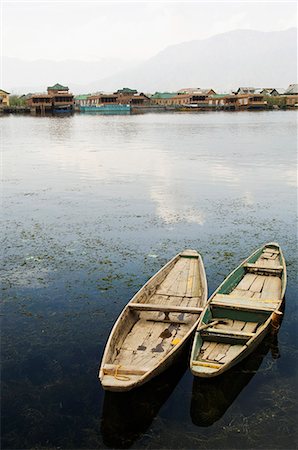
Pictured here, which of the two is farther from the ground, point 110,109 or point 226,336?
point 110,109

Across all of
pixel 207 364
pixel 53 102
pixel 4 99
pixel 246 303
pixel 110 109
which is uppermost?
pixel 4 99

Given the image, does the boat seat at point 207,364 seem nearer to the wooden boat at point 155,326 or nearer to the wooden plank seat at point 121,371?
the wooden boat at point 155,326

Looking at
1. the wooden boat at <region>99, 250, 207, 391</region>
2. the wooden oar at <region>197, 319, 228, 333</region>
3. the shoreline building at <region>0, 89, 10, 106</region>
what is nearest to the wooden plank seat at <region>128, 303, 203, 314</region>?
the wooden boat at <region>99, 250, 207, 391</region>

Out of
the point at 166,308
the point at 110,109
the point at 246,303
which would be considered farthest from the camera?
the point at 110,109

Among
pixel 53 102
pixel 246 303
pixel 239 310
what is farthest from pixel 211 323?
pixel 53 102

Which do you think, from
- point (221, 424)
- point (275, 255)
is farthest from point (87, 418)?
point (275, 255)

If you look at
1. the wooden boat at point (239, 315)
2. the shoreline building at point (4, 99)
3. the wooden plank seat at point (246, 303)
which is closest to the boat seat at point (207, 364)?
the wooden boat at point (239, 315)

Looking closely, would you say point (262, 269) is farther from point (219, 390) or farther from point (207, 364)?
point (207, 364)

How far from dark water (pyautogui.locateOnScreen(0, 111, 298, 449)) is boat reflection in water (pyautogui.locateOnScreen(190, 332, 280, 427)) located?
0.03 metres

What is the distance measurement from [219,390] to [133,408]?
2142 mm

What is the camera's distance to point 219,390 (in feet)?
35.3

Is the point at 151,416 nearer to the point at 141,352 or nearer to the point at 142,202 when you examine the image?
the point at 141,352

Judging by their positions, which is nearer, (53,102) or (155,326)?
(155,326)

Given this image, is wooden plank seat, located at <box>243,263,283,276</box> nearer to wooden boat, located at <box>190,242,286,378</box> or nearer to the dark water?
wooden boat, located at <box>190,242,286,378</box>
